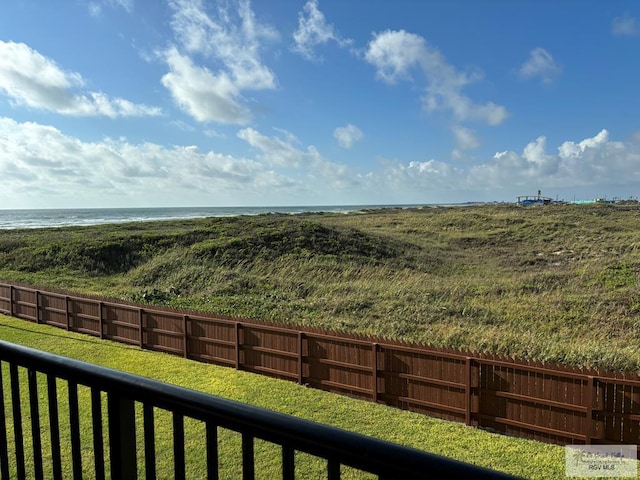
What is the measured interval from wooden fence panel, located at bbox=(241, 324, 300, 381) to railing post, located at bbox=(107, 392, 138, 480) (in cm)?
785

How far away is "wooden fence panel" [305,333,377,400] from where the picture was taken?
30.0 feet

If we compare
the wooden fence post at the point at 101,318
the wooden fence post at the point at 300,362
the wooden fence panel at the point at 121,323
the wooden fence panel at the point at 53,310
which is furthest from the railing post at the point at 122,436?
the wooden fence panel at the point at 53,310

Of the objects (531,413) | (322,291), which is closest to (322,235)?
(322,291)

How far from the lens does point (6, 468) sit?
2.75m

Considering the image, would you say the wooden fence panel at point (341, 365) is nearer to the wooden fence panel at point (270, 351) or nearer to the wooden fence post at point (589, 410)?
the wooden fence panel at point (270, 351)

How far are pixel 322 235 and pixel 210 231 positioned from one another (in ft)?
30.3

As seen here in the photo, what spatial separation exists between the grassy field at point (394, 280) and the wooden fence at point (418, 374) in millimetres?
2887

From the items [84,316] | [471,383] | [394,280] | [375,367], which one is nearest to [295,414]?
[375,367]

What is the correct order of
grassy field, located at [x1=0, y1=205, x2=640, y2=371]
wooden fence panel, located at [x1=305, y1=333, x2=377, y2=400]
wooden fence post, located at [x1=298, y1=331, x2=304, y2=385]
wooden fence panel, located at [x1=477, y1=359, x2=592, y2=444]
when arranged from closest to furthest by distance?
wooden fence panel, located at [x1=477, y1=359, x2=592, y2=444] → wooden fence panel, located at [x1=305, y1=333, x2=377, y2=400] → wooden fence post, located at [x1=298, y1=331, x2=304, y2=385] → grassy field, located at [x1=0, y1=205, x2=640, y2=371]
